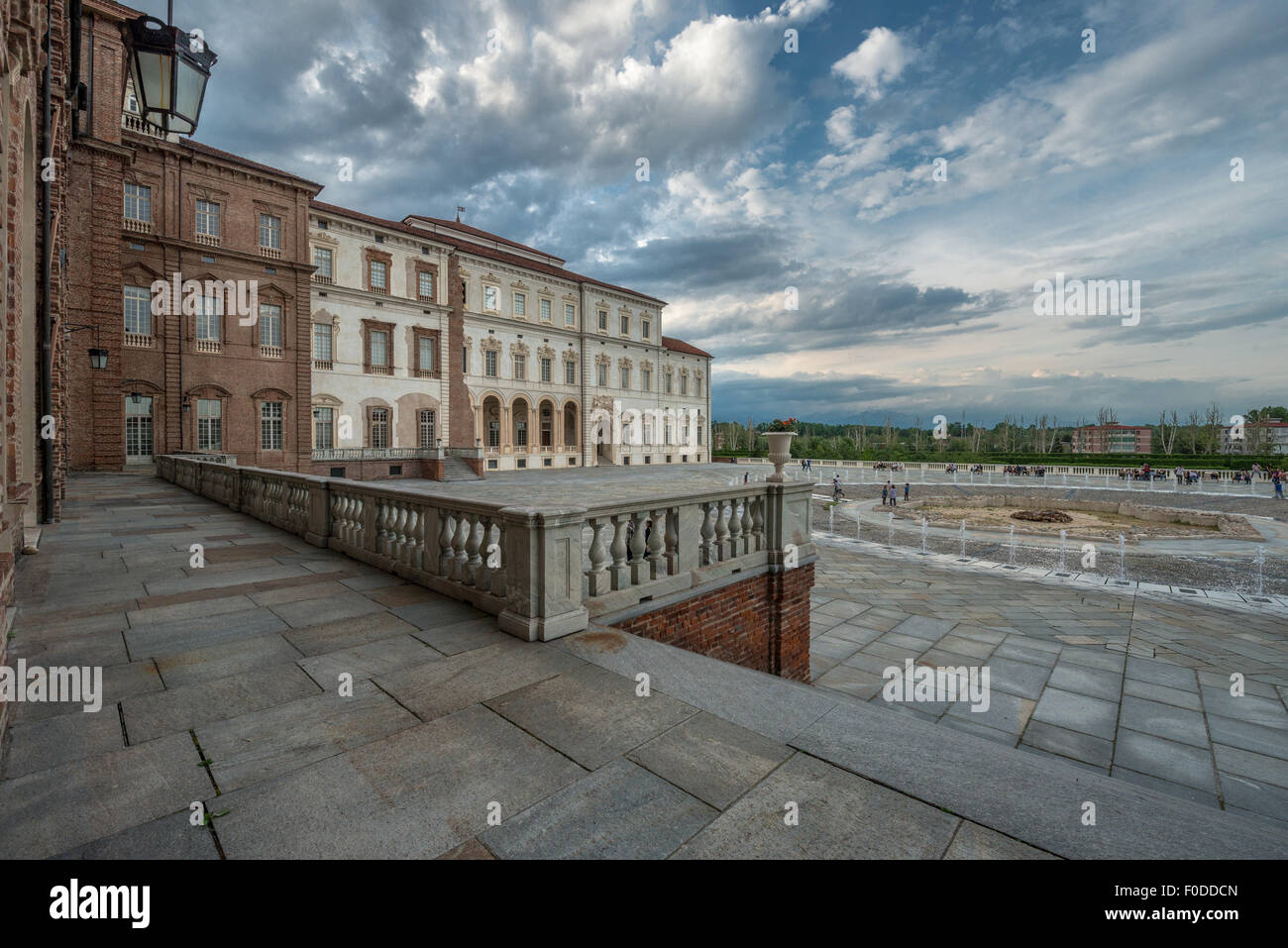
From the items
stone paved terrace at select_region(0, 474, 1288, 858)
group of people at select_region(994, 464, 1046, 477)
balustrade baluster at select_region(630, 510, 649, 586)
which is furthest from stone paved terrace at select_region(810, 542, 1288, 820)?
group of people at select_region(994, 464, 1046, 477)

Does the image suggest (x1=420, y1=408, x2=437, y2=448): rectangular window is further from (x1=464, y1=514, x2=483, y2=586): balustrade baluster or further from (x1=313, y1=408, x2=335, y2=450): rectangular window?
(x1=464, y1=514, x2=483, y2=586): balustrade baluster

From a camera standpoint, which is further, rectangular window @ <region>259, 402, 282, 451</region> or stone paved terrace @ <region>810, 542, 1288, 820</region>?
rectangular window @ <region>259, 402, 282, 451</region>

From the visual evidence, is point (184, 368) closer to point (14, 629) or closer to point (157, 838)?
point (14, 629)

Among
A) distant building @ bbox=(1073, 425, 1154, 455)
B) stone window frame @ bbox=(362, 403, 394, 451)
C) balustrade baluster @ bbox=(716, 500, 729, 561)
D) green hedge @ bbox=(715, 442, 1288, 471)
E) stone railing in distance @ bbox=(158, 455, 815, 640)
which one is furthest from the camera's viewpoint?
distant building @ bbox=(1073, 425, 1154, 455)

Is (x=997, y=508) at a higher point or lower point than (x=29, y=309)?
lower

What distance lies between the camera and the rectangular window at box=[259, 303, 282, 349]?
1093 inches

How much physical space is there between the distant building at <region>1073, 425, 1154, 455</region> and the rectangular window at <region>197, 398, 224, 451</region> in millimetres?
134390

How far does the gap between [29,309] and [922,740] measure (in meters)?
11.5

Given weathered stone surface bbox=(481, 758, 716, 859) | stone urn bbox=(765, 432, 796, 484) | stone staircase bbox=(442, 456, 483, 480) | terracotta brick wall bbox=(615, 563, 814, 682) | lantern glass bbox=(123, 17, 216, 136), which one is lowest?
terracotta brick wall bbox=(615, 563, 814, 682)

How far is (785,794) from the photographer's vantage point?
2463 millimetres

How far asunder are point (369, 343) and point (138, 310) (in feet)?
37.5

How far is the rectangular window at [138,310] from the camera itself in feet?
79.1
